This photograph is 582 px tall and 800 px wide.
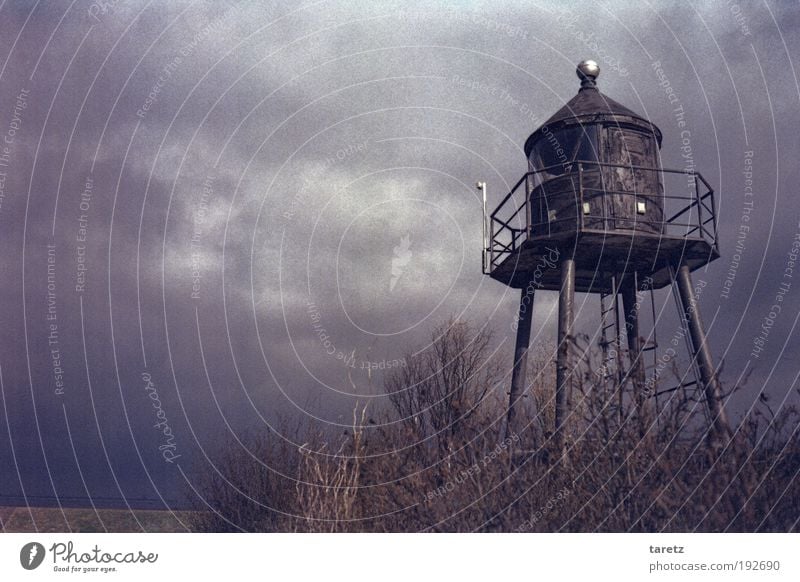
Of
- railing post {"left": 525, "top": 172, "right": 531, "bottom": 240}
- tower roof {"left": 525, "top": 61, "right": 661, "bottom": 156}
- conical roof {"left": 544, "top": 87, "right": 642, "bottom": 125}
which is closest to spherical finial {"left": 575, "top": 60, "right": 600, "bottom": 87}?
tower roof {"left": 525, "top": 61, "right": 661, "bottom": 156}

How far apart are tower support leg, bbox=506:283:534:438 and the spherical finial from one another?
5202mm

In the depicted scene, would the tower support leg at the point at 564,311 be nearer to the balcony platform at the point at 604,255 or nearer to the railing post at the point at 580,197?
the balcony platform at the point at 604,255

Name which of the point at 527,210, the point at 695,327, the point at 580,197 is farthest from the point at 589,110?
the point at 695,327

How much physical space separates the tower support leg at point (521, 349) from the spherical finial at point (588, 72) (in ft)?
17.1

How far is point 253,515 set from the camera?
20.9 m

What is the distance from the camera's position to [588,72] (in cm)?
1728

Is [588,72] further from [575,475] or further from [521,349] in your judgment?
[575,475]

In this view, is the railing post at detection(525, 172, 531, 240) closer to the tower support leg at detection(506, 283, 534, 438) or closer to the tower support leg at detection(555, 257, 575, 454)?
the tower support leg at detection(555, 257, 575, 454)

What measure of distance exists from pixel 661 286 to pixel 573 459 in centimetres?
821

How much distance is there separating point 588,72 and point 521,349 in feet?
23.0

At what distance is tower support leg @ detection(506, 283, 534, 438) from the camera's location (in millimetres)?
15130

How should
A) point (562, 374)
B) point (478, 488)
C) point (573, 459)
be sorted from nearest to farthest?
point (573, 459) → point (478, 488) → point (562, 374)
